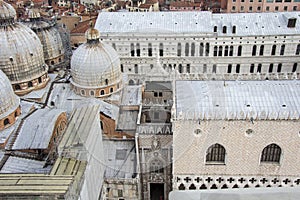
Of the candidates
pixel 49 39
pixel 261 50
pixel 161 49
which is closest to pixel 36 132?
pixel 49 39

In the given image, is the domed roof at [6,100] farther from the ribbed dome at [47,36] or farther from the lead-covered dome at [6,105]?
the ribbed dome at [47,36]

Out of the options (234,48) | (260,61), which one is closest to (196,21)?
(234,48)

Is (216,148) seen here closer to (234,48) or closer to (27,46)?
(27,46)

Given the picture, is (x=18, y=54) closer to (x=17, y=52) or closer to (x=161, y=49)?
(x=17, y=52)

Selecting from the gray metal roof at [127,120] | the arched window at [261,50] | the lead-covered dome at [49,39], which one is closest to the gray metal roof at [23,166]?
the gray metal roof at [127,120]

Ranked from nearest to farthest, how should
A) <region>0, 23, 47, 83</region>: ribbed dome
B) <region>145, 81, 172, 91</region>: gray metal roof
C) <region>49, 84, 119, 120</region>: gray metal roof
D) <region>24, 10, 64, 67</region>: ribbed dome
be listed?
1. <region>49, 84, 119, 120</region>: gray metal roof
2. <region>0, 23, 47, 83</region>: ribbed dome
3. <region>145, 81, 172, 91</region>: gray metal roof
4. <region>24, 10, 64, 67</region>: ribbed dome

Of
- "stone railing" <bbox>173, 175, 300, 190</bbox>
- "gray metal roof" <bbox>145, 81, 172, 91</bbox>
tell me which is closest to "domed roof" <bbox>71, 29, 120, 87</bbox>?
"gray metal roof" <bbox>145, 81, 172, 91</bbox>

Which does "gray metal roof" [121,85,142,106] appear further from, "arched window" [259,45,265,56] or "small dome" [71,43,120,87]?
"arched window" [259,45,265,56]
